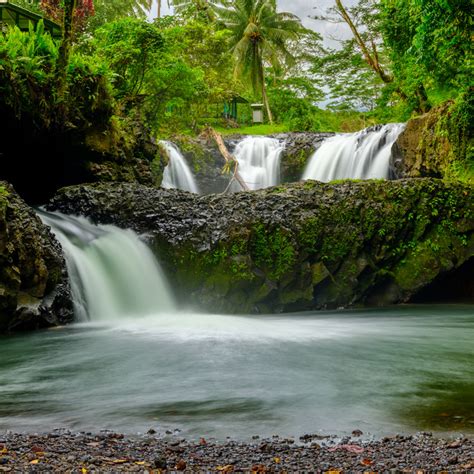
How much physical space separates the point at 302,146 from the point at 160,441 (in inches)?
780

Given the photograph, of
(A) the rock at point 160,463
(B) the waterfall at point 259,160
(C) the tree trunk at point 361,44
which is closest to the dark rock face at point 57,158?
(B) the waterfall at point 259,160

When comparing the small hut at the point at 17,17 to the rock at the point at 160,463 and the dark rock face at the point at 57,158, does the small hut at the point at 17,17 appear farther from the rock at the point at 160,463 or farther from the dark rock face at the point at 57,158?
the rock at the point at 160,463

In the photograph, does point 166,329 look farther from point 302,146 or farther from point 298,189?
point 302,146

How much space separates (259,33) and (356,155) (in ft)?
84.4

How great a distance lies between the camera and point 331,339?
822 cm

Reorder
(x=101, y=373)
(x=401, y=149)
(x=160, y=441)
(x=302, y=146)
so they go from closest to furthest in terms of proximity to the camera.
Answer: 1. (x=160, y=441)
2. (x=101, y=373)
3. (x=401, y=149)
4. (x=302, y=146)

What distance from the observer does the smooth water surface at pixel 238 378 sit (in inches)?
170

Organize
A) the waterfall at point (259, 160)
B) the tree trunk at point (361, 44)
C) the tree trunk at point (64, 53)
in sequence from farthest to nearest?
the tree trunk at point (361, 44) < the waterfall at point (259, 160) < the tree trunk at point (64, 53)

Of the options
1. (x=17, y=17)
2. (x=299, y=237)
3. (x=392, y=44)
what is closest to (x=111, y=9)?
(x=17, y=17)

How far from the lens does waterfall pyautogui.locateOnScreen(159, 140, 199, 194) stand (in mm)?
21203

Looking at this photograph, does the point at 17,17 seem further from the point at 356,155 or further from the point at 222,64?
the point at 222,64

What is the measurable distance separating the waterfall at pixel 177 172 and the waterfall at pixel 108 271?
32.8 ft

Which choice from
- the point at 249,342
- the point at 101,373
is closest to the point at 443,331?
the point at 249,342

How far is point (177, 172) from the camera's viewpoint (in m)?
21.7
